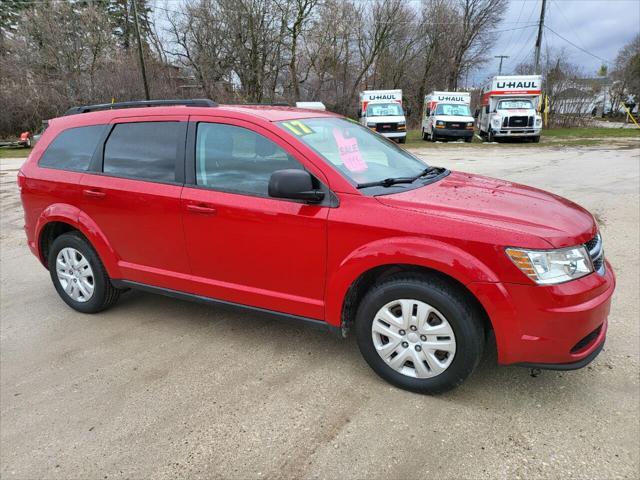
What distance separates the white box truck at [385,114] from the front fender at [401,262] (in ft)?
71.2

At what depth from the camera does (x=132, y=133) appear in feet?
12.0

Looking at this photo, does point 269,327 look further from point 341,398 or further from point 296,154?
point 296,154

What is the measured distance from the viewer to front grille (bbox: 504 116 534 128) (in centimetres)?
2330

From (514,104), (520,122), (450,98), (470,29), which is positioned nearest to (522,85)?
(514,104)

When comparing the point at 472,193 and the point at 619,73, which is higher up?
the point at 619,73

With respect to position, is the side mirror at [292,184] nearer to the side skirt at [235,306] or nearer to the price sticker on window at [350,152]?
the price sticker on window at [350,152]

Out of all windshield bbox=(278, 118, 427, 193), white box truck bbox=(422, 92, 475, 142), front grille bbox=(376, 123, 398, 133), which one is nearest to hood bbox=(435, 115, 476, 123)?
white box truck bbox=(422, 92, 475, 142)

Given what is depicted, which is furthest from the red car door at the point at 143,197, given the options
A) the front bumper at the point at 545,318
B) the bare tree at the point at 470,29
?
the bare tree at the point at 470,29

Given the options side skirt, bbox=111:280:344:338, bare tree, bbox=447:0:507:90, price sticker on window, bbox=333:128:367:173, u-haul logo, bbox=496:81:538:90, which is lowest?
side skirt, bbox=111:280:344:338

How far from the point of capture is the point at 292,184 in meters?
2.72

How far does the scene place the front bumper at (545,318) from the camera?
7.79 feet

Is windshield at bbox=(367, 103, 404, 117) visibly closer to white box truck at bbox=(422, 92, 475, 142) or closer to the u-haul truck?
white box truck at bbox=(422, 92, 475, 142)

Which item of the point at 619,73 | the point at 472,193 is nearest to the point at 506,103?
the point at 472,193

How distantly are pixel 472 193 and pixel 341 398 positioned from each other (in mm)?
1542
